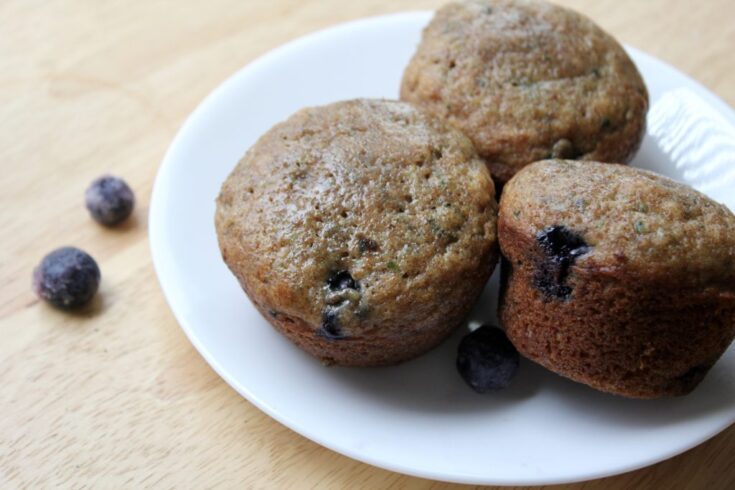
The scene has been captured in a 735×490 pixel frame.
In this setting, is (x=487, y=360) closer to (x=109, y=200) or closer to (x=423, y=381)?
(x=423, y=381)

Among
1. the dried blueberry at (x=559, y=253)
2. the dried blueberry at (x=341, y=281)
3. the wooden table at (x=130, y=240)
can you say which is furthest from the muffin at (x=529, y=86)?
the wooden table at (x=130, y=240)

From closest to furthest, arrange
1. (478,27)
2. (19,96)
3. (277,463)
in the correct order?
(277,463)
(478,27)
(19,96)

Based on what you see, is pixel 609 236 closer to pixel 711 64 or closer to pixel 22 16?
pixel 711 64

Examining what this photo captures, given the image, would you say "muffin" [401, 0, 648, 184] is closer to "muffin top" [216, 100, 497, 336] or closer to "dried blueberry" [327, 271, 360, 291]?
"muffin top" [216, 100, 497, 336]

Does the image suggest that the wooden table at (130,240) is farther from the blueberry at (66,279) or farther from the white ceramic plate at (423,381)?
the white ceramic plate at (423,381)

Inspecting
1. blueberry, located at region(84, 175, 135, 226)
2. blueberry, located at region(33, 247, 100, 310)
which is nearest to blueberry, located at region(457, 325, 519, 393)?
blueberry, located at region(33, 247, 100, 310)

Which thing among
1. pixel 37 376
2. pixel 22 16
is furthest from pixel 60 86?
pixel 37 376
